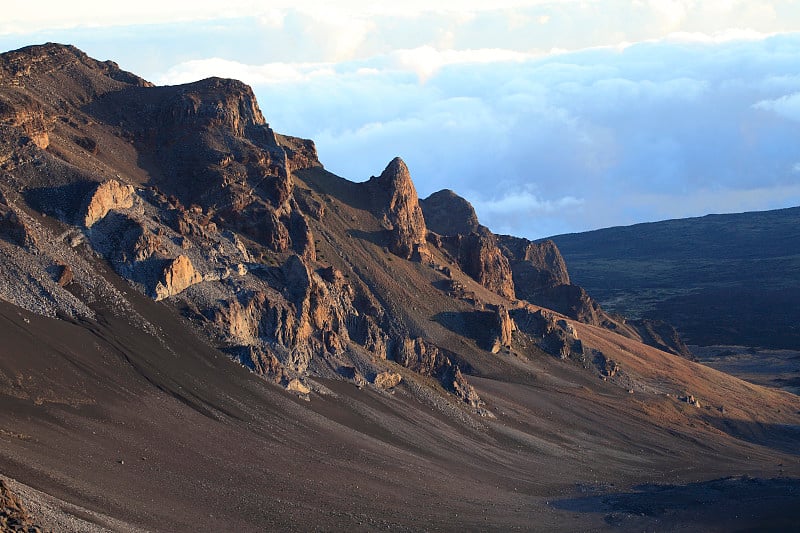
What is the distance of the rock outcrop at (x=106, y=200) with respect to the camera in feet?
309

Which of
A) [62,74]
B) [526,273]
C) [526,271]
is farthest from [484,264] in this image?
[62,74]

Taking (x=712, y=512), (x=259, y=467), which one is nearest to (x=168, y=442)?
(x=259, y=467)

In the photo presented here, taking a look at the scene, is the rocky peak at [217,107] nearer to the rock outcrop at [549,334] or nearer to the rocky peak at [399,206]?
the rocky peak at [399,206]

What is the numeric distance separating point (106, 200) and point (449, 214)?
90.3 m

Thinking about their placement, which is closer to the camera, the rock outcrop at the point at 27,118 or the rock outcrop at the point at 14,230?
the rock outcrop at the point at 14,230

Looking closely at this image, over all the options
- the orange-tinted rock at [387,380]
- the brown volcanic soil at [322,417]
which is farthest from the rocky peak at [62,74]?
the orange-tinted rock at [387,380]

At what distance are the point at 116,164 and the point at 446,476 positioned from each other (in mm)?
45448

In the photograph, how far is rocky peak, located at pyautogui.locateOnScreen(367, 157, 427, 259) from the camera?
132 metres

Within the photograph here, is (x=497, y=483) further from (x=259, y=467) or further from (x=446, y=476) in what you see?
(x=259, y=467)

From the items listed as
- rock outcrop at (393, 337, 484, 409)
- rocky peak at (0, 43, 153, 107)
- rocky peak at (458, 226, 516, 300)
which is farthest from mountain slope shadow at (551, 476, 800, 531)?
rocky peak at (0, 43, 153, 107)

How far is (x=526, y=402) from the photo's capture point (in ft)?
379

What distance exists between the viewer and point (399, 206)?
137125 mm

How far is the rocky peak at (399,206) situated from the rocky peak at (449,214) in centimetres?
3642

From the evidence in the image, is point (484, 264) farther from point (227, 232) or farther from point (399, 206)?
point (227, 232)
